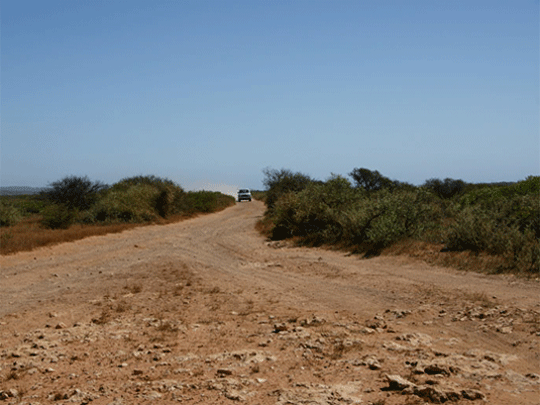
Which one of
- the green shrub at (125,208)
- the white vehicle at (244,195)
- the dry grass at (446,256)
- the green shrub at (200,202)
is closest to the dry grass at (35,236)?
the green shrub at (125,208)

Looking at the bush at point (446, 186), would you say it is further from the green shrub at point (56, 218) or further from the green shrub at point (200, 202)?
the green shrub at point (56, 218)

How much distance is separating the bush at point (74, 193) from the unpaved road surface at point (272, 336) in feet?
63.0

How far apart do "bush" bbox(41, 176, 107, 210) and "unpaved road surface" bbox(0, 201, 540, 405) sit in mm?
19204

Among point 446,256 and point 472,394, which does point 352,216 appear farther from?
point 472,394

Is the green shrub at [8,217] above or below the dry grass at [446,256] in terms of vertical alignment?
above

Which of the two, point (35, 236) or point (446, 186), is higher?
point (446, 186)

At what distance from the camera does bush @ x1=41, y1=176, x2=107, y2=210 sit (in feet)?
99.7

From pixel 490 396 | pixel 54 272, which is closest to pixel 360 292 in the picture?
pixel 490 396

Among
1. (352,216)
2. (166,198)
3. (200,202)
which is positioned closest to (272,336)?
(352,216)

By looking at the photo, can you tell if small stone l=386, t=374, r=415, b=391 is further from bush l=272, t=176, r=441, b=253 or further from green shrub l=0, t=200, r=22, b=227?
green shrub l=0, t=200, r=22, b=227

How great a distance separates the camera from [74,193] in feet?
101

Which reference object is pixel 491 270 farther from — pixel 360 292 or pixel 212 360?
pixel 212 360

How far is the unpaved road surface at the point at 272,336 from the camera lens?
4.71 metres

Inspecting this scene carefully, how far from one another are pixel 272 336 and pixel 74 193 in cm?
→ 2742
